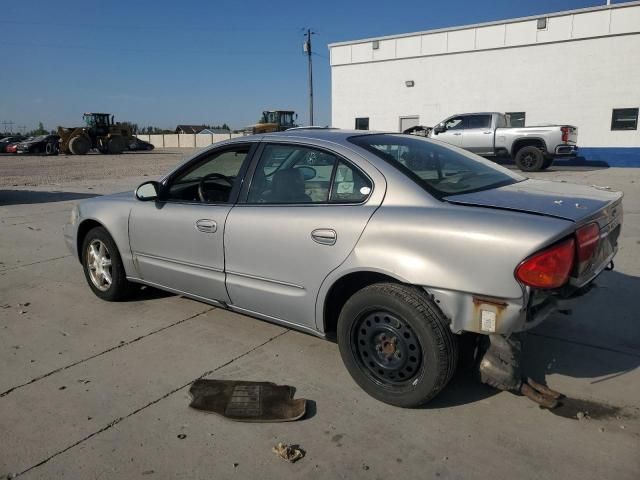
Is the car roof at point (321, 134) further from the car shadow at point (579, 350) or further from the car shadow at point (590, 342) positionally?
the car shadow at point (590, 342)

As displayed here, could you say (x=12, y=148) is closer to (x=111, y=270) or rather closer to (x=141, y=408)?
(x=111, y=270)

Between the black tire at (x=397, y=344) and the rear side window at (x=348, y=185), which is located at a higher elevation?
the rear side window at (x=348, y=185)

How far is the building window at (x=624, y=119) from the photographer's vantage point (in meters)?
19.9

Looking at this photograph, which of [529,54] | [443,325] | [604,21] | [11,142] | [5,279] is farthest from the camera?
[11,142]

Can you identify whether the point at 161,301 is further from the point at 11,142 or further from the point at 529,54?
the point at 11,142

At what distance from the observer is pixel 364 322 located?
299 cm

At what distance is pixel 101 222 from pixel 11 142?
42.4 meters

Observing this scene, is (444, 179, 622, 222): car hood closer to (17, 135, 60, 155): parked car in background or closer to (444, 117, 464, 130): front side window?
(444, 117, 464, 130): front side window

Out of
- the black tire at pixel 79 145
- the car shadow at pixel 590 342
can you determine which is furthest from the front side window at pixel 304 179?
the black tire at pixel 79 145

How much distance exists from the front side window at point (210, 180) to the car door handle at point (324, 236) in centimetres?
92

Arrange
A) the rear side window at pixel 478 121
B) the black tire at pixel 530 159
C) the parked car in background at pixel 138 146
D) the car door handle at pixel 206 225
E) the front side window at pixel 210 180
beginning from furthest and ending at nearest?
1. the parked car in background at pixel 138 146
2. the rear side window at pixel 478 121
3. the black tire at pixel 530 159
4. the front side window at pixel 210 180
5. the car door handle at pixel 206 225

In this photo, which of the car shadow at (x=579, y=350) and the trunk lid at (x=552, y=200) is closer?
the trunk lid at (x=552, y=200)

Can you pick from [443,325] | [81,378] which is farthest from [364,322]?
[81,378]

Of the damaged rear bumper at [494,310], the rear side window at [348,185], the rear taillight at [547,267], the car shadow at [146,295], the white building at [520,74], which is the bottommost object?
the car shadow at [146,295]
